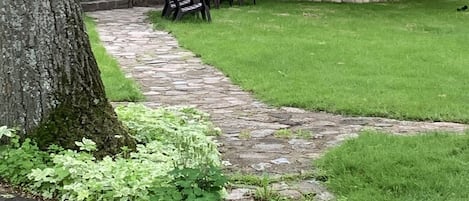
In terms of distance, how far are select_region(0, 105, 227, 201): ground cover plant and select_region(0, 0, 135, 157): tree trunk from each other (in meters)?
0.12

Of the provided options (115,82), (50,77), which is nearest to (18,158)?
(50,77)

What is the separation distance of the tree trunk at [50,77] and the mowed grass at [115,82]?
2.37 m

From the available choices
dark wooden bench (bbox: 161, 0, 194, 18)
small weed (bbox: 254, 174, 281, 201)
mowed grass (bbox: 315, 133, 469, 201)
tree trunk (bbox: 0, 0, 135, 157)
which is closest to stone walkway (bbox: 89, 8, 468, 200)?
mowed grass (bbox: 315, 133, 469, 201)

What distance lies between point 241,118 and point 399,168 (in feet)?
6.40

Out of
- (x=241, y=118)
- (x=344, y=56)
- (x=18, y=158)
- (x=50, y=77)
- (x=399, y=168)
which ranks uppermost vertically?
(x=50, y=77)

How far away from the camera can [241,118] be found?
645 centimetres

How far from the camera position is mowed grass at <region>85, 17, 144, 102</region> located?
7.17 metres

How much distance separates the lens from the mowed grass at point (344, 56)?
23.0 feet

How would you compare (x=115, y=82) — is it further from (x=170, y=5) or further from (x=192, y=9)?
(x=170, y=5)

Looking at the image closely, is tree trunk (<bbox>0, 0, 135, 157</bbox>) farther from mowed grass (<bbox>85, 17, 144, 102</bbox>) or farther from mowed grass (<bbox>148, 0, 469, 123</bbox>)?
mowed grass (<bbox>148, 0, 469, 123</bbox>)

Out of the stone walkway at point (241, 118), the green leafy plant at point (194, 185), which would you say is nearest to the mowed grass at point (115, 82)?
the stone walkway at point (241, 118)

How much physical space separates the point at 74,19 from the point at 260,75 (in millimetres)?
3914

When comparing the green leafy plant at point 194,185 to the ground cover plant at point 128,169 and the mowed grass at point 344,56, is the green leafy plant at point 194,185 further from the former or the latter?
the mowed grass at point 344,56

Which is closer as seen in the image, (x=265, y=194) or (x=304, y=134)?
(x=265, y=194)
